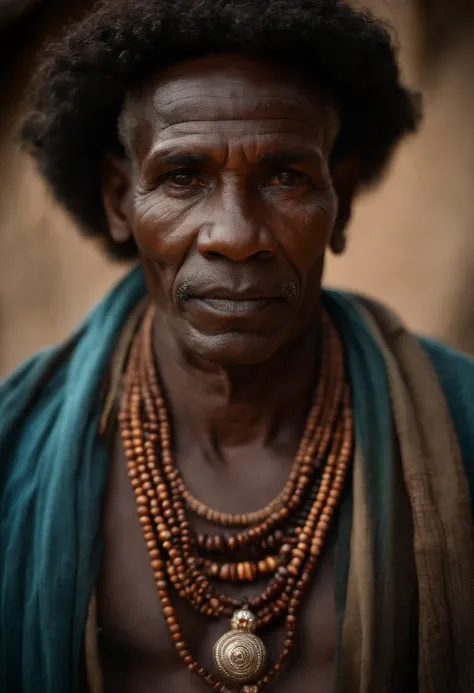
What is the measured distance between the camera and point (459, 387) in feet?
5.35

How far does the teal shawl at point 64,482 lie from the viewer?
1.38 m

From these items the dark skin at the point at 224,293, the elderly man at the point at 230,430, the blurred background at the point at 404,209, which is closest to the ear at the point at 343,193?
the elderly man at the point at 230,430

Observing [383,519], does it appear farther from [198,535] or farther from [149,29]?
[149,29]

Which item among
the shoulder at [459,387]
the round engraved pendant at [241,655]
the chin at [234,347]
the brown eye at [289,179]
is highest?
the brown eye at [289,179]

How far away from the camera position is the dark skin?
1.34 m

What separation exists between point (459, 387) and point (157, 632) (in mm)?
848

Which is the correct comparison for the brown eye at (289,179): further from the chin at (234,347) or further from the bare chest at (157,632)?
the bare chest at (157,632)

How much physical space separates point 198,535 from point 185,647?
22cm

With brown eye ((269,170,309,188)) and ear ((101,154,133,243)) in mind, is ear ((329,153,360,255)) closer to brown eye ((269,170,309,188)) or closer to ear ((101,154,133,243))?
brown eye ((269,170,309,188))

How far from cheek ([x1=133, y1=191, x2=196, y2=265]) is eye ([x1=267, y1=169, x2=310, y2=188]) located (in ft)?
0.58

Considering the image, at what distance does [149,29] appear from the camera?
4.42 ft

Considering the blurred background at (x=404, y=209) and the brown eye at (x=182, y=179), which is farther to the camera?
the blurred background at (x=404, y=209)

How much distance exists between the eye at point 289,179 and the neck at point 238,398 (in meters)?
0.35

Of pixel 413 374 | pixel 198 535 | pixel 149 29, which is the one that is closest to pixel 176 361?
pixel 198 535
